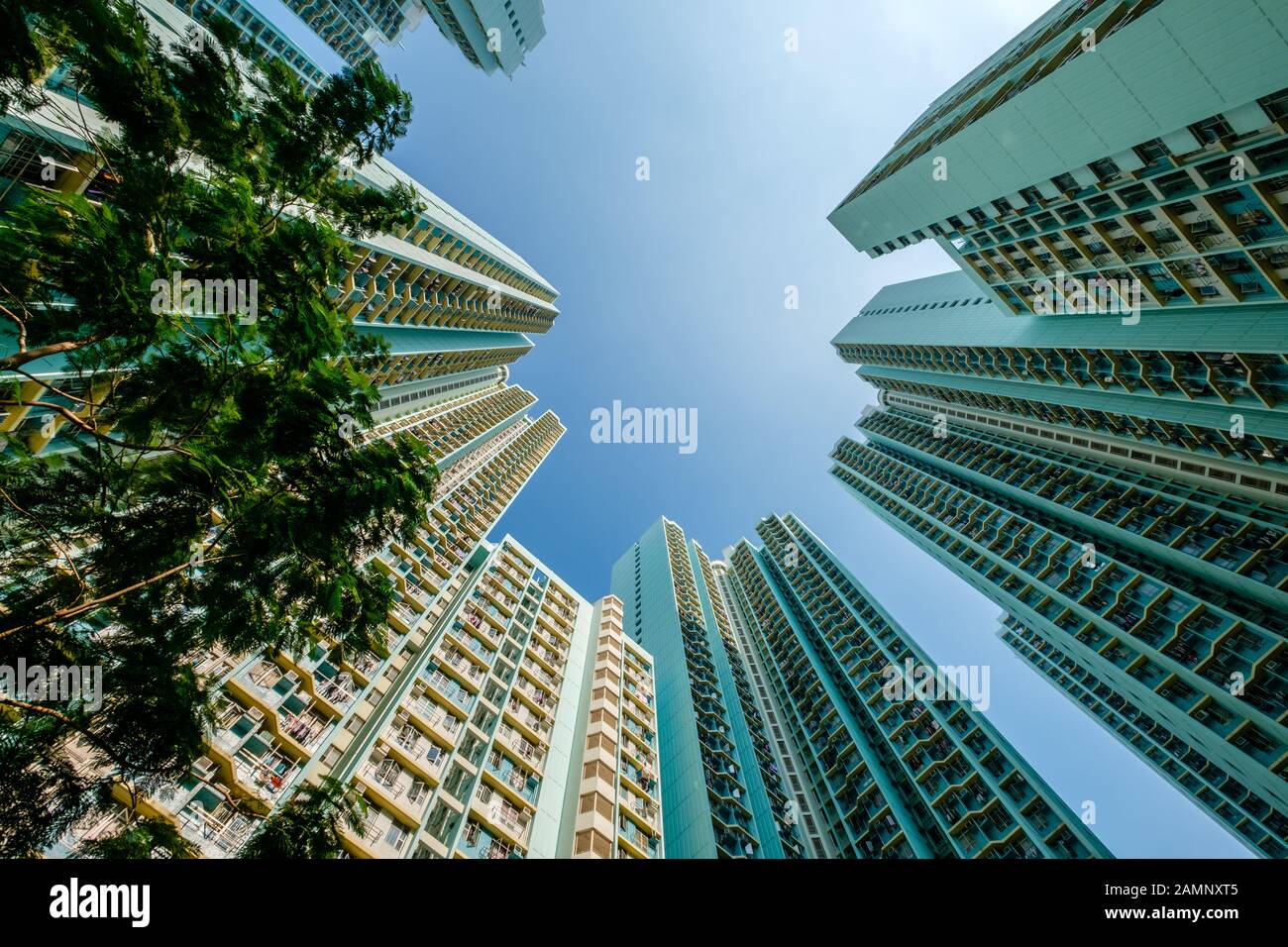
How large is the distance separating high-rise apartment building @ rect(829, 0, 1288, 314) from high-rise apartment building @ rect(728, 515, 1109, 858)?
110 feet

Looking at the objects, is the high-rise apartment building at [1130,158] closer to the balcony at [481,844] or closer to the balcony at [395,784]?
the balcony at [481,844]

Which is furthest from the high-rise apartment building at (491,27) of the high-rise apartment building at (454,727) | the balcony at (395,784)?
the balcony at (395,784)

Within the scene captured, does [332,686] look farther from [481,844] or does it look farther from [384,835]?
[481,844]

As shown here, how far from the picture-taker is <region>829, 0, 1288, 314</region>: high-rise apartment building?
2103 centimetres

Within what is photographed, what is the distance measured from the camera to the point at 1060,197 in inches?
1287

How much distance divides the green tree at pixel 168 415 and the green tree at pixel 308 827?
134cm

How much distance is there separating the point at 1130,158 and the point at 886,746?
5162cm

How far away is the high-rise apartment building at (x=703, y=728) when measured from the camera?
3769cm

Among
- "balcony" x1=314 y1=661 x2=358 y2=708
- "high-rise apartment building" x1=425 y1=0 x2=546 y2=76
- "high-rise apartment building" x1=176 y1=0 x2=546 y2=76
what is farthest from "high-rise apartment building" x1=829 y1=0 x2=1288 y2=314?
"high-rise apartment building" x1=176 y1=0 x2=546 y2=76

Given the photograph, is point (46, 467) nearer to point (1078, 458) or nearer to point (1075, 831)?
point (1075, 831)

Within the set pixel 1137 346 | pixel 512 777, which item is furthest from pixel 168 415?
pixel 1137 346

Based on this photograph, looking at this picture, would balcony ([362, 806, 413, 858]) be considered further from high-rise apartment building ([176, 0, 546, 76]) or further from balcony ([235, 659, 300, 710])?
high-rise apartment building ([176, 0, 546, 76])
